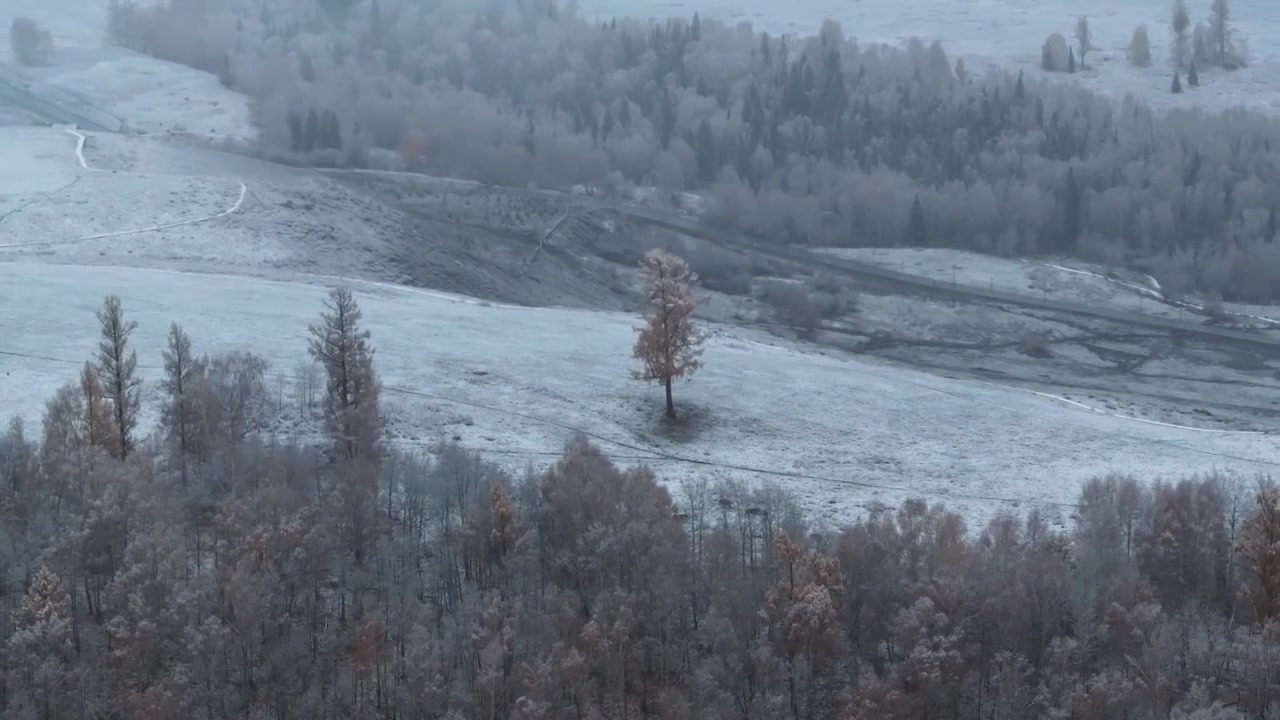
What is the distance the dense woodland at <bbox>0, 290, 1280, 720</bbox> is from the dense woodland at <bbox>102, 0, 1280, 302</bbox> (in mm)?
40837

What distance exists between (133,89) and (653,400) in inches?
2108

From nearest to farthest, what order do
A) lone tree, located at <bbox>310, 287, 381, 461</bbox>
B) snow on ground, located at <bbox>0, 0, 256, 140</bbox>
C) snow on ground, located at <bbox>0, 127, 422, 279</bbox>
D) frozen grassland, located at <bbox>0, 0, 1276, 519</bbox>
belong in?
lone tree, located at <bbox>310, 287, 381, 461</bbox>, frozen grassland, located at <bbox>0, 0, 1276, 519</bbox>, snow on ground, located at <bbox>0, 127, 422, 279</bbox>, snow on ground, located at <bbox>0, 0, 256, 140</bbox>

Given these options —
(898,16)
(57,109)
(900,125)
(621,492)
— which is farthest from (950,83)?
(621,492)

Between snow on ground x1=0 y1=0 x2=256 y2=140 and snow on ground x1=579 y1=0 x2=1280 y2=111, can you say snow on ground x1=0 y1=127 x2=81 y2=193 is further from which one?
snow on ground x1=579 y1=0 x2=1280 y2=111

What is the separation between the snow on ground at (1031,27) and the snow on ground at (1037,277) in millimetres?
27141

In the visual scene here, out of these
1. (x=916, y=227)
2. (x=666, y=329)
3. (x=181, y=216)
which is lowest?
(x=666, y=329)

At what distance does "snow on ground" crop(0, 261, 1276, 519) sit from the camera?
1326 inches

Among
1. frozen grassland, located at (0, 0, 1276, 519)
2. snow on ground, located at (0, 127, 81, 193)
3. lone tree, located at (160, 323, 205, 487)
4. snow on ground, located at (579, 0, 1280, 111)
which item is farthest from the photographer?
snow on ground, located at (579, 0, 1280, 111)

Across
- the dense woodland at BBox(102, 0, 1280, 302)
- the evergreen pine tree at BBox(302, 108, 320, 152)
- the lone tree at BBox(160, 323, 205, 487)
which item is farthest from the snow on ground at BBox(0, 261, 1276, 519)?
the evergreen pine tree at BBox(302, 108, 320, 152)

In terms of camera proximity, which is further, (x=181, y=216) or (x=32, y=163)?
(x=32, y=163)

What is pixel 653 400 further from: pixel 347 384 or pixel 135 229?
pixel 135 229

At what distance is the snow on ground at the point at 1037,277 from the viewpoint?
199ft

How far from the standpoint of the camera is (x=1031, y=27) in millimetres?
105750

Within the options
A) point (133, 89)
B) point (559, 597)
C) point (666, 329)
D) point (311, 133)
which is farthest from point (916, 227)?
point (559, 597)
